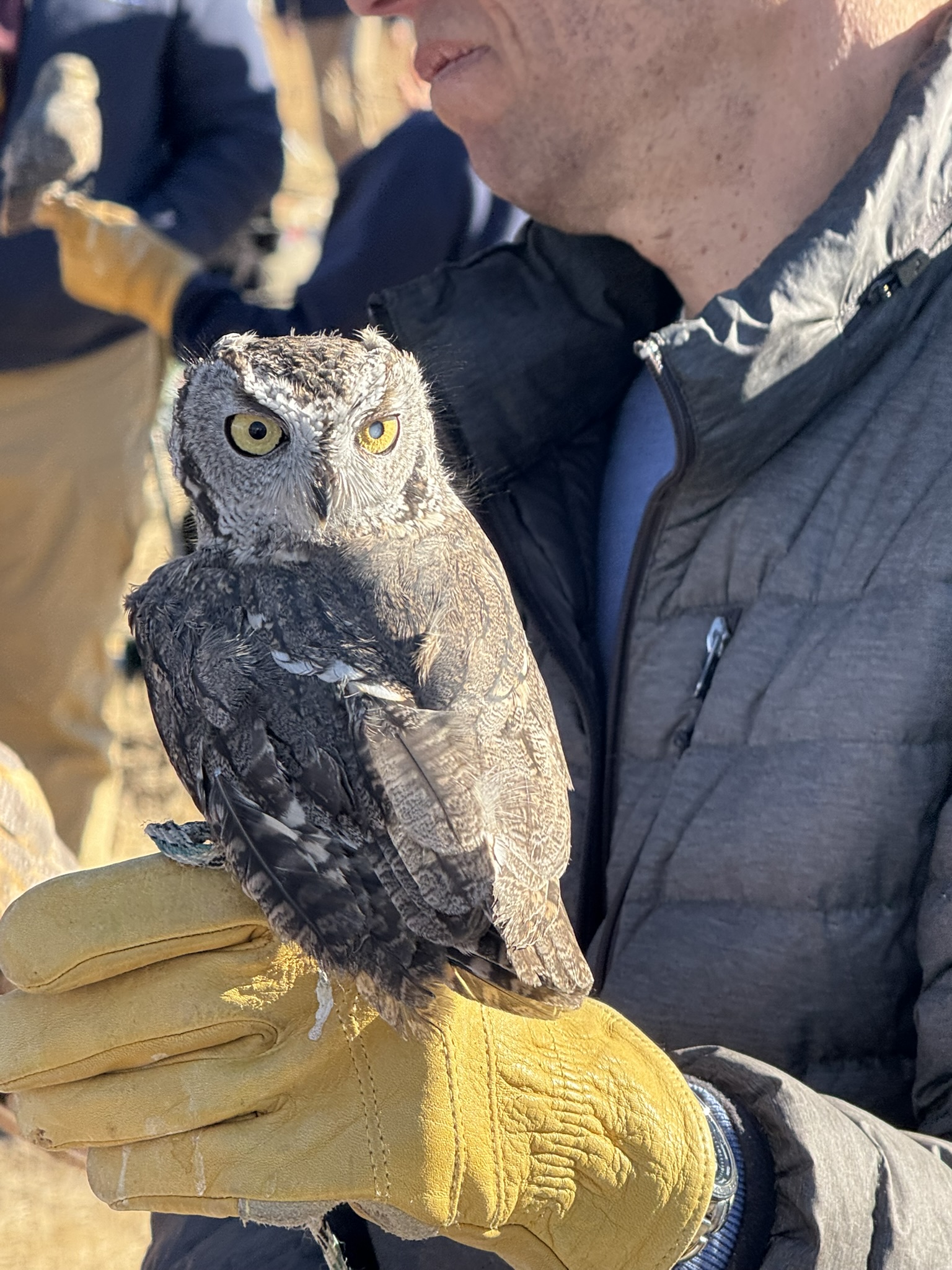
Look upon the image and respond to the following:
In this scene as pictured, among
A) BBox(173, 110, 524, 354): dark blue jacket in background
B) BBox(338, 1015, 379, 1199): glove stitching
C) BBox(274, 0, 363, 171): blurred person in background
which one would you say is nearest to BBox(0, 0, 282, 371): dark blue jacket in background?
BBox(173, 110, 524, 354): dark blue jacket in background

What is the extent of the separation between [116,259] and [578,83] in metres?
2.05

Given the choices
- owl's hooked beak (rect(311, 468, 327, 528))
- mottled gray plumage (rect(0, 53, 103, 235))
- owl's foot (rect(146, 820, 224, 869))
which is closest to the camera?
owl's foot (rect(146, 820, 224, 869))

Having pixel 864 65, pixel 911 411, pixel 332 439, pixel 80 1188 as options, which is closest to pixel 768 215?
pixel 864 65

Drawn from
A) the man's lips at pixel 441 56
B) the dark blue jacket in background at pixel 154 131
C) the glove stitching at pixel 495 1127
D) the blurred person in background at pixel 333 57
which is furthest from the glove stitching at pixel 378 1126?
the blurred person in background at pixel 333 57

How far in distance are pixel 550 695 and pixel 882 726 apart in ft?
1.74

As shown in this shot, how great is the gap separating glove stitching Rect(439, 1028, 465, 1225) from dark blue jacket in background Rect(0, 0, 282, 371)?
9.83 feet

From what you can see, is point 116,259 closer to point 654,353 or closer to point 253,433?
point 253,433

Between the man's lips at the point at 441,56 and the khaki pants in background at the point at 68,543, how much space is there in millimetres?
2194

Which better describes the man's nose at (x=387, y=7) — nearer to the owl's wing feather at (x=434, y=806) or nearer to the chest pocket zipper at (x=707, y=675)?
the chest pocket zipper at (x=707, y=675)

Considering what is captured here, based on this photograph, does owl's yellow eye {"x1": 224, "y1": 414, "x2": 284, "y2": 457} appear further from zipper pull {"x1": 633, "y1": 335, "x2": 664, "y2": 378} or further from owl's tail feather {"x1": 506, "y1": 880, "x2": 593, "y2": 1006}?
owl's tail feather {"x1": 506, "y1": 880, "x2": 593, "y2": 1006}

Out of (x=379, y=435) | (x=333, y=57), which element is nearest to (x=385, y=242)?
(x=379, y=435)

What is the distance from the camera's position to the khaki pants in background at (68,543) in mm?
4211

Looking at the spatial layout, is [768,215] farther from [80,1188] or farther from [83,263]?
[80,1188]

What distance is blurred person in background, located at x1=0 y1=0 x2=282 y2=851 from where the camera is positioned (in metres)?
3.88
